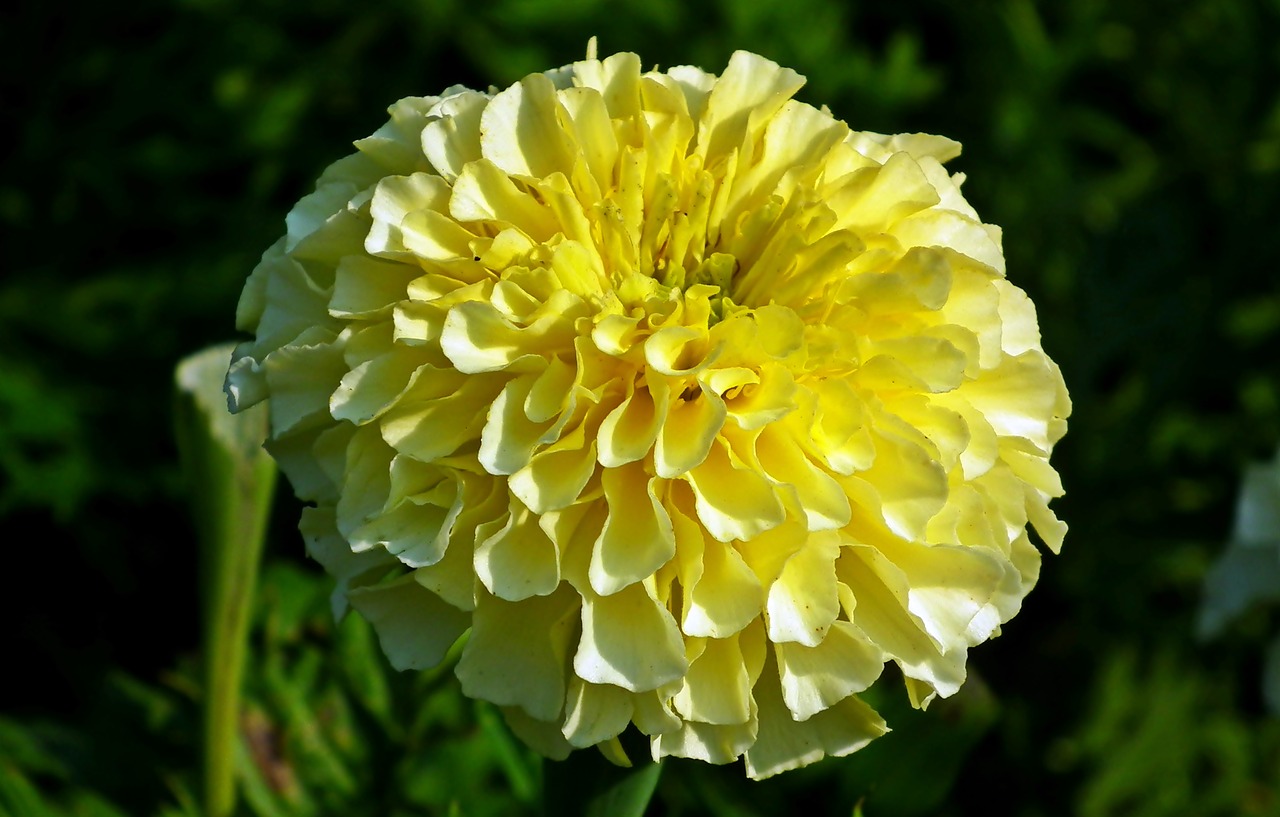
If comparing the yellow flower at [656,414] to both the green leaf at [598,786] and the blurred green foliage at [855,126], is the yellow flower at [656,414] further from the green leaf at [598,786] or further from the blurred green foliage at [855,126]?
the blurred green foliage at [855,126]

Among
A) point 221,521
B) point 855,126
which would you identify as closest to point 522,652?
point 221,521

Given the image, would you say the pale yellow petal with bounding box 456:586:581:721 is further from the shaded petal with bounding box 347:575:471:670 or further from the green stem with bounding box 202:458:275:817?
the green stem with bounding box 202:458:275:817

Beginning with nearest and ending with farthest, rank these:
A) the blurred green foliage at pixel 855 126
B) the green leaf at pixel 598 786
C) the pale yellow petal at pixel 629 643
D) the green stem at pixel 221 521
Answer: the pale yellow petal at pixel 629 643, the green leaf at pixel 598 786, the green stem at pixel 221 521, the blurred green foliage at pixel 855 126

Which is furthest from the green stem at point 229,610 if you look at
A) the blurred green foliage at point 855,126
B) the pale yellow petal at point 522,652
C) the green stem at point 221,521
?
the blurred green foliage at point 855,126

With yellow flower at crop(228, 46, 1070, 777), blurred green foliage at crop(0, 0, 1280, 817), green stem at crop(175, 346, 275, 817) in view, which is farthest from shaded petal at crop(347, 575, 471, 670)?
blurred green foliage at crop(0, 0, 1280, 817)

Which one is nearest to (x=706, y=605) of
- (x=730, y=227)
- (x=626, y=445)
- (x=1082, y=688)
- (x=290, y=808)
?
(x=626, y=445)

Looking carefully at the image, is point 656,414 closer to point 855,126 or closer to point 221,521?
point 221,521
